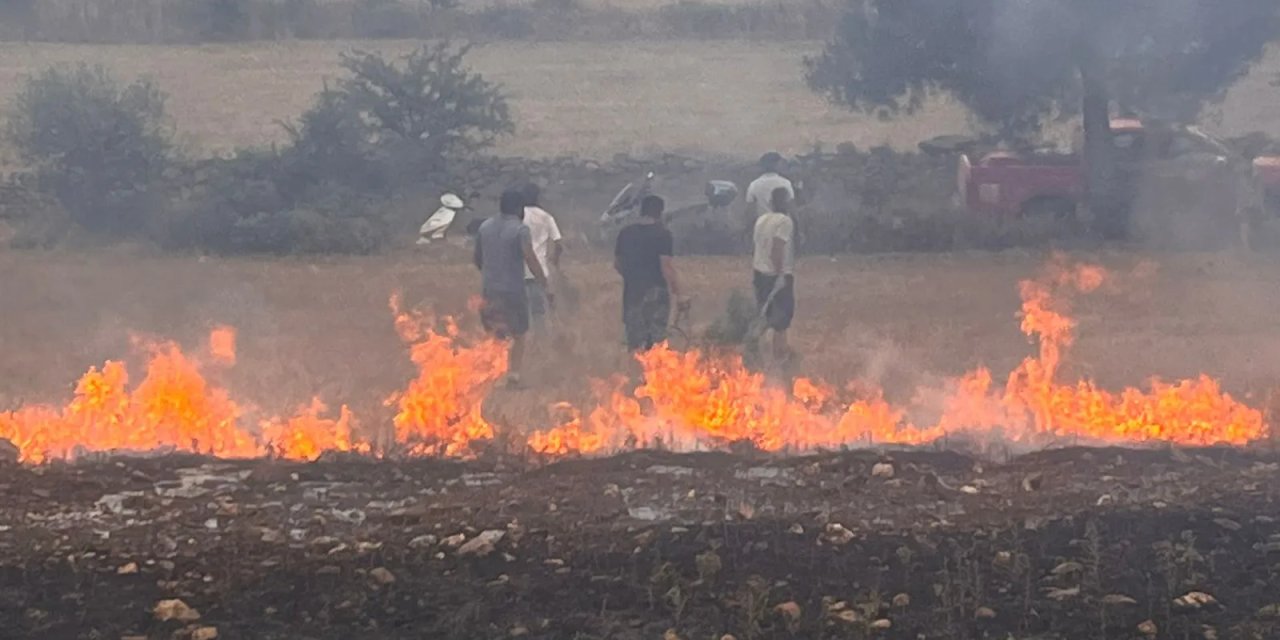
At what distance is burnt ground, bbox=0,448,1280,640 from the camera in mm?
5836

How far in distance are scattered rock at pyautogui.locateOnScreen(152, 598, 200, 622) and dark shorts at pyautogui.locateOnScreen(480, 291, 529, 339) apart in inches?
233

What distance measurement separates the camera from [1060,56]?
69.2ft

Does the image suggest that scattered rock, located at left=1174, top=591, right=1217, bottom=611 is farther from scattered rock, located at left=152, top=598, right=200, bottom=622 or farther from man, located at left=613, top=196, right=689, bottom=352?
man, located at left=613, top=196, right=689, bottom=352

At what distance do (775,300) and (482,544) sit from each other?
598cm

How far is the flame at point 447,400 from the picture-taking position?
28.6 ft

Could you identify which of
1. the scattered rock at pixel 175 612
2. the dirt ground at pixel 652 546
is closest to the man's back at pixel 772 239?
the dirt ground at pixel 652 546

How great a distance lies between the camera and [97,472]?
7.98m

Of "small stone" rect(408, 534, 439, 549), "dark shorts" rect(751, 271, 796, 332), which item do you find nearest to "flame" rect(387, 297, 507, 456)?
"small stone" rect(408, 534, 439, 549)

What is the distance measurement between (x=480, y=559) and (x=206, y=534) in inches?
50.6

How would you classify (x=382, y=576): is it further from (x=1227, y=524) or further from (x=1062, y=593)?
(x=1227, y=524)

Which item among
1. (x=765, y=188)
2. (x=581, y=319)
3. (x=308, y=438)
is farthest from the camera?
(x=581, y=319)

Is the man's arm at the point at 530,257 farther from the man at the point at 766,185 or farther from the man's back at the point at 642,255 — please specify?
the man at the point at 766,185

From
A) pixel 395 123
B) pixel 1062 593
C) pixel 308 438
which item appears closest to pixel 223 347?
pixel 308 438

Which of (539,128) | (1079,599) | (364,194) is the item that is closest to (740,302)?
(1079,599)
